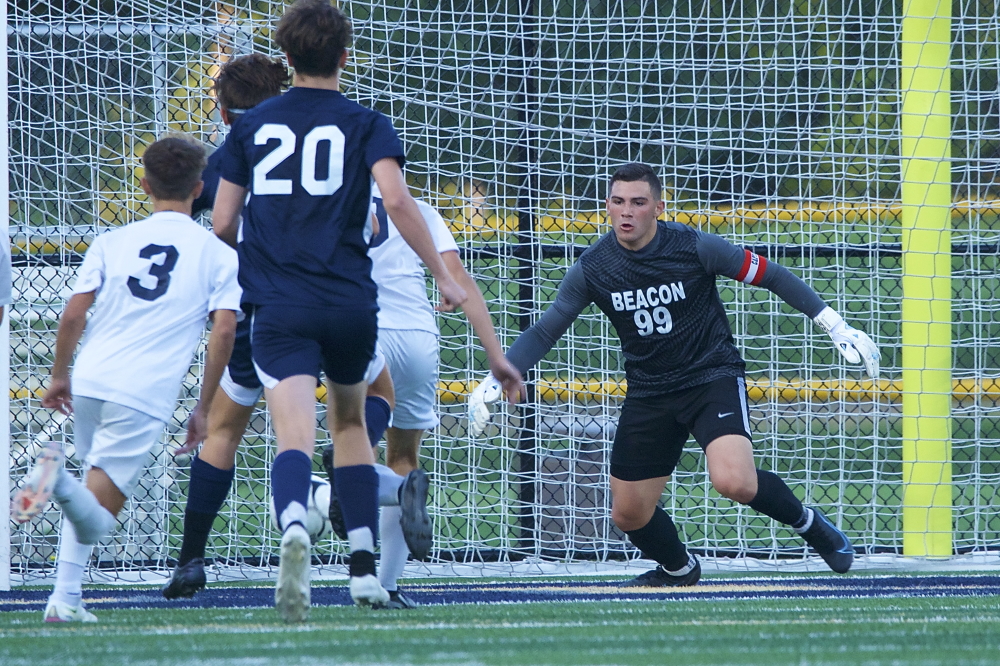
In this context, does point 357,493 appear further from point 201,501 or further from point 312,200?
point 201,501

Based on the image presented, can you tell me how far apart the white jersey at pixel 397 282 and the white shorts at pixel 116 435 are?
94 cm

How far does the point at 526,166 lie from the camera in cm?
653

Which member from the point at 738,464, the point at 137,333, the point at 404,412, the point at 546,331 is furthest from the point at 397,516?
the point at 738,464

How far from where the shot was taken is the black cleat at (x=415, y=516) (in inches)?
146

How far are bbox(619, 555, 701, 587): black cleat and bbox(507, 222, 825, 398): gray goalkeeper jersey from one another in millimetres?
687

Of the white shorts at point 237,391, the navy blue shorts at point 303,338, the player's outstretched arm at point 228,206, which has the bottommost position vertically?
the white shorts at point 237,391

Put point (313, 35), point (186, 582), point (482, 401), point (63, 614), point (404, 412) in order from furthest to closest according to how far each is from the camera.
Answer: point (482, 401) → point (404, 412) → point (186, 582) → point (63, 614) → point (313, 35)

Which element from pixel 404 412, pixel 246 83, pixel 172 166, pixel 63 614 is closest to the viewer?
pixel 63 614

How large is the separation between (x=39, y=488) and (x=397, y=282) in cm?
154

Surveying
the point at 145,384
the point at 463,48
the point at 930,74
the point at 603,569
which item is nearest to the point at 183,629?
the point at 145,384

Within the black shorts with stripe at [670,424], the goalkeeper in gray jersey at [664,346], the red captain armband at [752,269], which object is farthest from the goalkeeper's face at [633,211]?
the black shorts with stripe at [670,424]

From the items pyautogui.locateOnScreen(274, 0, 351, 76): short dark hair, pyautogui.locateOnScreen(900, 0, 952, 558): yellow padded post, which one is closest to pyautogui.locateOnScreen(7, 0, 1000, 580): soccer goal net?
pyautogui.locateOnScreen(900, 0, 952, 558): yellow padded post

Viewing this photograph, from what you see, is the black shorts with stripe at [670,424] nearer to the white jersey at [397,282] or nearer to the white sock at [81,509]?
the white jersey at [397,282]

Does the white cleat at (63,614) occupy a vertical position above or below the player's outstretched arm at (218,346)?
below
